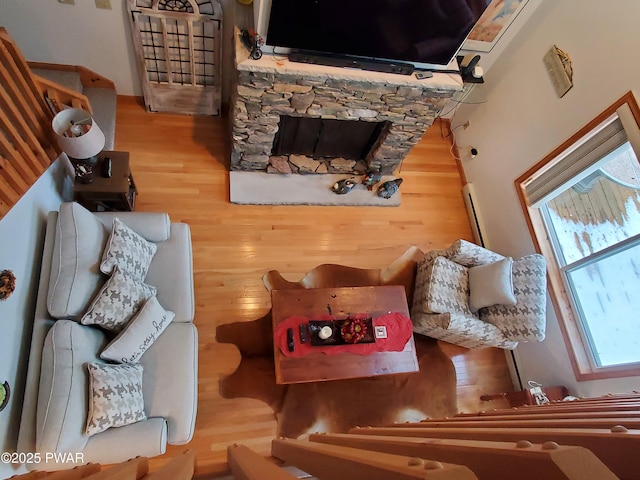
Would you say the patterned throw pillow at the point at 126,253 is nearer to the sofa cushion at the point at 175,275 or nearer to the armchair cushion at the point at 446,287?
the sofa cushion at the point at 175,275

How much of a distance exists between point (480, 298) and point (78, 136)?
9.99ft

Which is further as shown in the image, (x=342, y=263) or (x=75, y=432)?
(x=342, y=263)

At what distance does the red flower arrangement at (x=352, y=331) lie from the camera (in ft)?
9.34

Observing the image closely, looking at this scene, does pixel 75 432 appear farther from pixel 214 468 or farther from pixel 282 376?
pixel 282 376

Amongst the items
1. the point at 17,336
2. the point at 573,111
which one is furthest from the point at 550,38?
the point at 17,336

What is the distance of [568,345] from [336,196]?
221 centimetres

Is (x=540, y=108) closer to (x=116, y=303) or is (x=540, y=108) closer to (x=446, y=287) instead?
(x=446, y=287)

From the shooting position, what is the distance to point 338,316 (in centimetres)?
294

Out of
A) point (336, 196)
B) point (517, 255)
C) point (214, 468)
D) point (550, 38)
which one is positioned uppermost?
point (550, 38)

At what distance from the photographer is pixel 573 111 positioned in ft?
10.3

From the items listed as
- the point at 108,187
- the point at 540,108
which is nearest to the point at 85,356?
the point at 108,187

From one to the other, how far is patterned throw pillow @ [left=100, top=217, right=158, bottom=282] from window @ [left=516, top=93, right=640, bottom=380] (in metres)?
3.03

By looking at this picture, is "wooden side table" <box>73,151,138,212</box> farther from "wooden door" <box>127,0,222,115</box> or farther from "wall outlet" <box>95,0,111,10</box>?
"wall outlet" <box>95,0,111,10</box>

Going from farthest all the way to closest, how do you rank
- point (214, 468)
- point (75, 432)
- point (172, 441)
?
point (172, 441) → point (75, 432) → point (214, 468)
